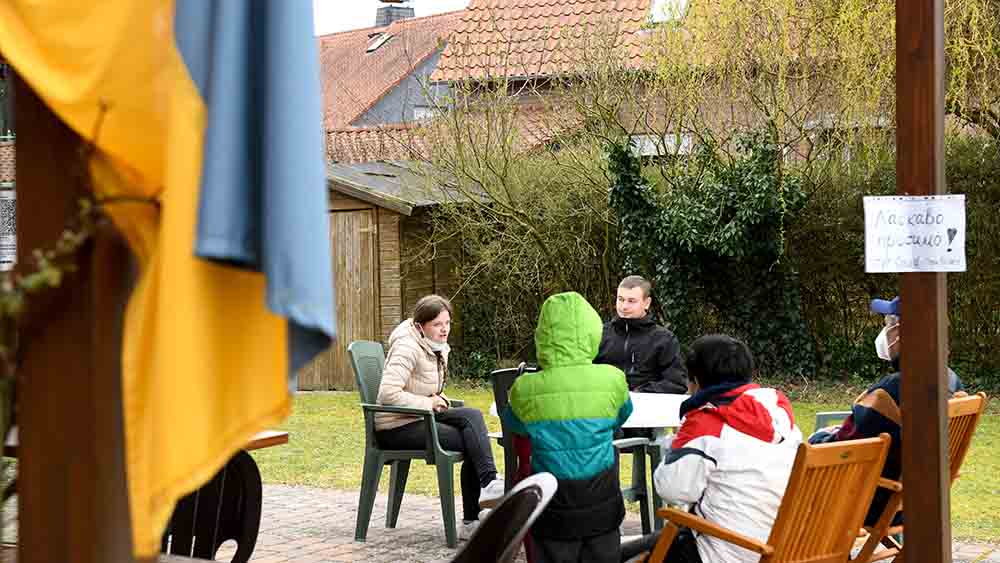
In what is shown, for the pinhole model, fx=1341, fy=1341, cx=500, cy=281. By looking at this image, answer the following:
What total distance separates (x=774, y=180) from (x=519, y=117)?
3636 millimetres

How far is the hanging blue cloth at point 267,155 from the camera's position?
6.83 ft

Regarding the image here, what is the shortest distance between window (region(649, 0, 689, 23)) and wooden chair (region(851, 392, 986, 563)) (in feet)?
36.5

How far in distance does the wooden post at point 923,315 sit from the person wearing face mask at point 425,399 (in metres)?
3.28

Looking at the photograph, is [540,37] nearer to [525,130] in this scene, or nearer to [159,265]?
[525,130]

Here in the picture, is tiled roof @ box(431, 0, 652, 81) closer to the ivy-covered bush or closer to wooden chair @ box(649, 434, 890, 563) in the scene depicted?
the ivy-covered bush

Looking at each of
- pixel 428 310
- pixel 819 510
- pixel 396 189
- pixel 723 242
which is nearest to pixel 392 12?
pixel 396 189

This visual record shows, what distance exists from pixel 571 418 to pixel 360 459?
6261mm

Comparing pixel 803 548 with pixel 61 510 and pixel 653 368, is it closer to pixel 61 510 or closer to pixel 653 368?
pixel 61 510

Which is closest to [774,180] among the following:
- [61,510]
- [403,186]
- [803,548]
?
[403,186]

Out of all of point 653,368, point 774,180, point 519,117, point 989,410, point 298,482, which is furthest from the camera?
point 519,117

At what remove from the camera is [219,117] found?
2.13 m

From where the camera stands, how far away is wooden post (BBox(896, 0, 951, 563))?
4836 mm

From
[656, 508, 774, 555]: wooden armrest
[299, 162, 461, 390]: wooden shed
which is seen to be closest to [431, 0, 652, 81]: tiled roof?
[299, 162, 461, 390]: wooden shed

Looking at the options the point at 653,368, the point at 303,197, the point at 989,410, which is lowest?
the point at 989,410
